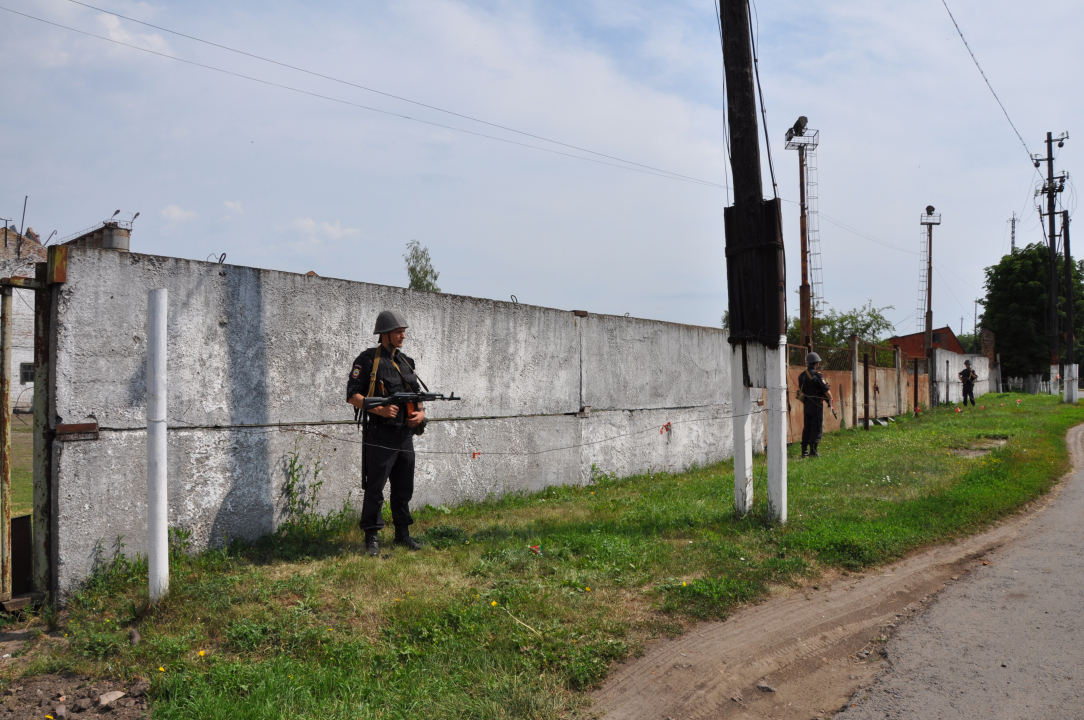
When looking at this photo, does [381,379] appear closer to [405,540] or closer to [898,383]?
[405,540]

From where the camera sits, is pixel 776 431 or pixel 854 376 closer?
pixel 776 431

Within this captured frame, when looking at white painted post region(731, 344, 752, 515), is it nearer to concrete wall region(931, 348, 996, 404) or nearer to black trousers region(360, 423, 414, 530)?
black trousers region(360, 423, 414, 530)

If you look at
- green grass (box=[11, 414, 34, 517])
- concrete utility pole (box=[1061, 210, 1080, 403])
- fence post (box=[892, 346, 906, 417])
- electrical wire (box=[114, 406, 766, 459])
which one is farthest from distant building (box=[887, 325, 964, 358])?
green grass (box=[11, 414, 34, 517])

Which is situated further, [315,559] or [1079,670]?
[315,559]

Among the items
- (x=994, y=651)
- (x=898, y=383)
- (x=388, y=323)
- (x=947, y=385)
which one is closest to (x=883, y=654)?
(x=994, y=651)

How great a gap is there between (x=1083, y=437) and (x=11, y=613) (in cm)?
1900

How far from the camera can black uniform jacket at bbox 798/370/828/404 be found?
11674 millimetres

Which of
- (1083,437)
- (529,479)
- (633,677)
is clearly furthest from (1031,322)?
(633,677)

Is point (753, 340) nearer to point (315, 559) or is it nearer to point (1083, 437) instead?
point (315, 559)

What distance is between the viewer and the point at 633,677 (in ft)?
11.5

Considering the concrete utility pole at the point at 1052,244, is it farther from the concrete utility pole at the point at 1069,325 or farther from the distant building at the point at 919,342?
the distant building at the point at 919,342

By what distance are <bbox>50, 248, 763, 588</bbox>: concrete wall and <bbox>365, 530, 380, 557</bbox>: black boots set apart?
2.39ft

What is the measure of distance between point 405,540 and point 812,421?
27.4 ft

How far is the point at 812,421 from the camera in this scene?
460 inches
